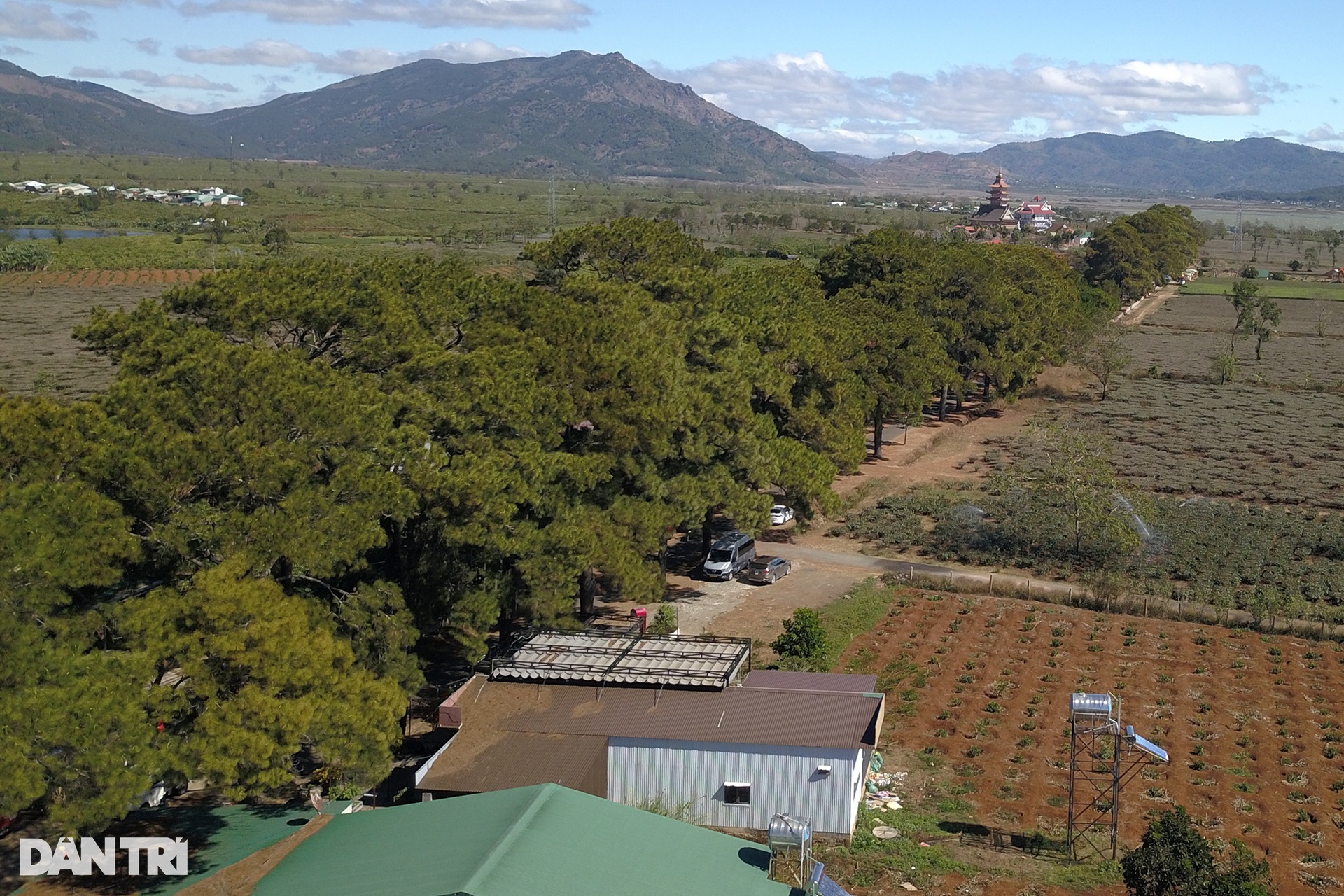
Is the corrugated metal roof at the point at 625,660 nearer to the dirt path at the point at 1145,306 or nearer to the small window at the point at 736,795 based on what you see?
the small window at the point at 736,795

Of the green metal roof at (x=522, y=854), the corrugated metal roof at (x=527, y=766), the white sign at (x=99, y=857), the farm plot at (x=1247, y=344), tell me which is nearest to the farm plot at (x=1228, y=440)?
the farm plot at (x=1247, y=344)

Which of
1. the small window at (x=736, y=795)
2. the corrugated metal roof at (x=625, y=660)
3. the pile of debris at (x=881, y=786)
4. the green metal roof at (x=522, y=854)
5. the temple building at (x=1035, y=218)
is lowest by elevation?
the pile of debris at (x=881, y=786)

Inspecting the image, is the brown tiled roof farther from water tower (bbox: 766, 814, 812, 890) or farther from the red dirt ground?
the red dirt ground

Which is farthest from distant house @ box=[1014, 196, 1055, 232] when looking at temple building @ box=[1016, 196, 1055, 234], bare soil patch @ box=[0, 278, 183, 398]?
bare soil patch @ box=[0, 278, 183, 398]

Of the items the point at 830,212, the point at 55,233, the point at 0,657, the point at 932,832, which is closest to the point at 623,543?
the point at 932,832

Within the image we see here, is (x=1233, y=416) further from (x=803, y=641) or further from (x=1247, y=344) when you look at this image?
(x=803, y=641)

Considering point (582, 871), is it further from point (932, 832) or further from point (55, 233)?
point (55, 233)
